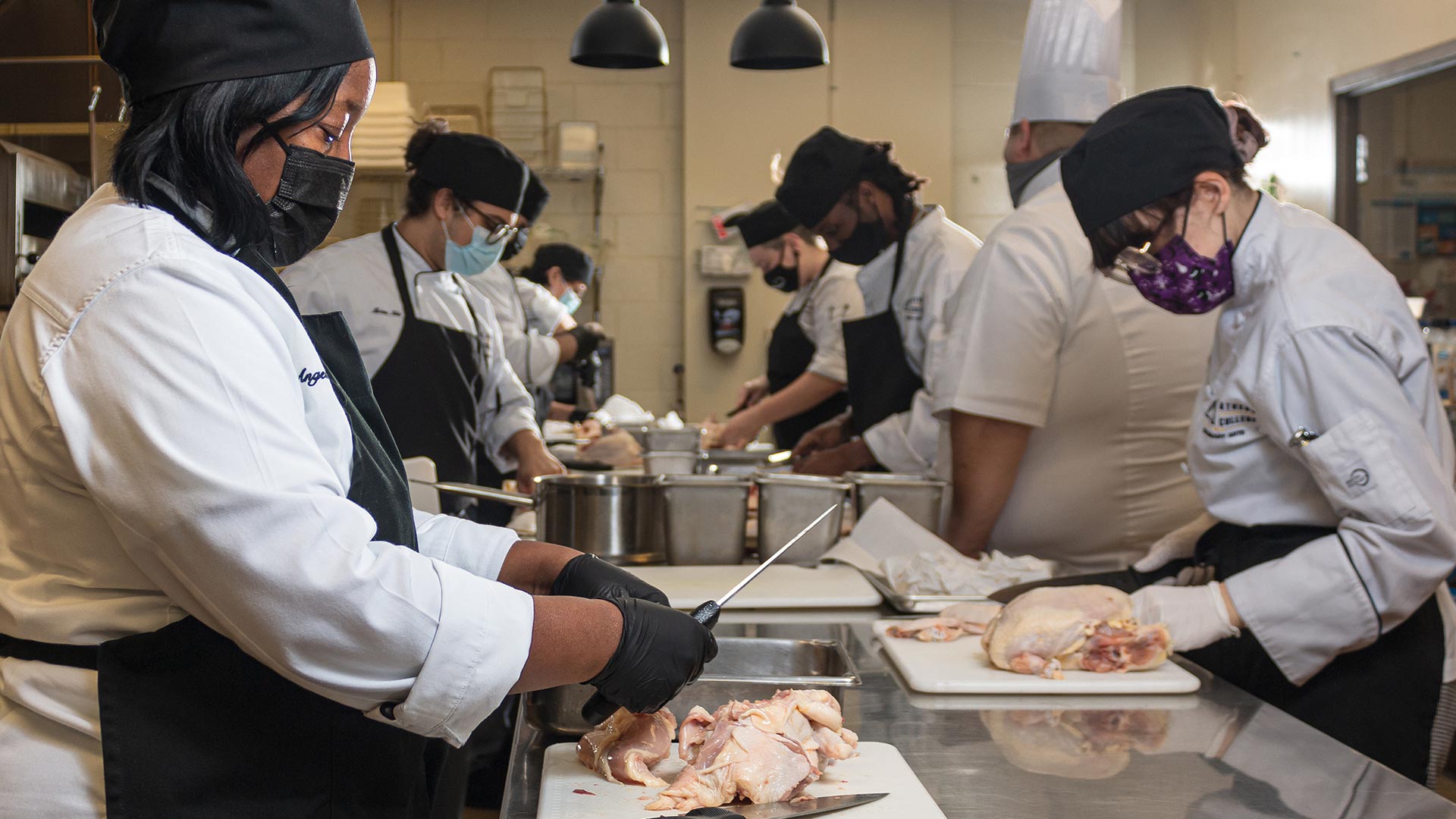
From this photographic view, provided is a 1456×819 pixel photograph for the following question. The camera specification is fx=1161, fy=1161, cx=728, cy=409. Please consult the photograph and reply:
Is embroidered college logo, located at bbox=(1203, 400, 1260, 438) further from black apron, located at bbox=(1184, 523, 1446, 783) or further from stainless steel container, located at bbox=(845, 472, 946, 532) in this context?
stainless steel container, located at bbox=(845, 472, 946, 532)

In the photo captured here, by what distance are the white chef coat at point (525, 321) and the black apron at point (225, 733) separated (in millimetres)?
3344

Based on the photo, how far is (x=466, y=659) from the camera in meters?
0.99

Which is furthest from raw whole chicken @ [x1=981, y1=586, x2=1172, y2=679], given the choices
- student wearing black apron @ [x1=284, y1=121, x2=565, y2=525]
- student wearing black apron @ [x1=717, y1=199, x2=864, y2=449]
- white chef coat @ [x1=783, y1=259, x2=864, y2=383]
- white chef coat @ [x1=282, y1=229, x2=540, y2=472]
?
student wearing black apron @ [x1=717, y1=199, x2=864, y2=449]

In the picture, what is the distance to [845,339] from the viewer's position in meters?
3.63

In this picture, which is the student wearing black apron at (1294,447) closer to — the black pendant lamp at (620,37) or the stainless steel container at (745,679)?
the stainless steel container at (745,679)

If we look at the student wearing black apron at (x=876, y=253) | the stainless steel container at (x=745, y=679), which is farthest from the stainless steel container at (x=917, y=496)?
the student wearing black apron at (x=876, y=253)

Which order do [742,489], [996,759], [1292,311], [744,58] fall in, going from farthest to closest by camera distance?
1. [744,58]
2. [742,489]
3. [1292,311]
4. [996,759]

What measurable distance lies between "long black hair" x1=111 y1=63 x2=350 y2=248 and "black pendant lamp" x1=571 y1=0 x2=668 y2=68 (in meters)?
3.45

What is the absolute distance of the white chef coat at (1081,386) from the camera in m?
2.34

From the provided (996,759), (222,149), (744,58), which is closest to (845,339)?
(744,58)

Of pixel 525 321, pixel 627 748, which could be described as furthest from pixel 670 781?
pixel 525 321

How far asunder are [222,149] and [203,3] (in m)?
0.12

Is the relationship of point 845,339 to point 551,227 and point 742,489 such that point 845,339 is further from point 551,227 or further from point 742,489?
point 551,227

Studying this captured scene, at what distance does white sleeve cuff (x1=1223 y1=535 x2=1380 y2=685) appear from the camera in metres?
Answer: 1.58
